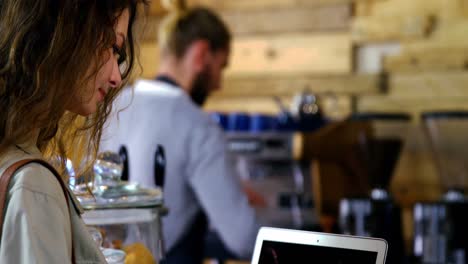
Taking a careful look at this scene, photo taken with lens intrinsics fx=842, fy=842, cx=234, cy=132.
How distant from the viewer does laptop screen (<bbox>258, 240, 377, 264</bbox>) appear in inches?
44.4

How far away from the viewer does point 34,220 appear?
87cm

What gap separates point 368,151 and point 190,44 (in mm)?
1000

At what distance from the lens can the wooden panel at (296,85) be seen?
389 cm

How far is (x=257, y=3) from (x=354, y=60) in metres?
0.58

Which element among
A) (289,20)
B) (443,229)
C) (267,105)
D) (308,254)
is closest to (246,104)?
(267,105)

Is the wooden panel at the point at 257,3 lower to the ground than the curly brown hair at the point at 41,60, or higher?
higher

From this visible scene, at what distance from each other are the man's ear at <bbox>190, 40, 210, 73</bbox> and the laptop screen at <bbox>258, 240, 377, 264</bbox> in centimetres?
160

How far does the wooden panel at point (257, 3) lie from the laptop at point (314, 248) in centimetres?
286

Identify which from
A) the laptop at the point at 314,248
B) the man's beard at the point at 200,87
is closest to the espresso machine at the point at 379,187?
the man's beard at the point at 200,87

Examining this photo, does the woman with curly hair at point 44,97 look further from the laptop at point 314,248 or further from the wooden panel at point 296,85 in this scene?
the wooden panel at point 296,85

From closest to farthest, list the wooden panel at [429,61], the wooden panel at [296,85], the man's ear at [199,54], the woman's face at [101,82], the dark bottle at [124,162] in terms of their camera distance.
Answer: the woman's face at [101,82] < the dark bottle at [124,162] < the man's ear at [199,54] < the wooden panel at [429,61] < the wooden panel at [296,85]

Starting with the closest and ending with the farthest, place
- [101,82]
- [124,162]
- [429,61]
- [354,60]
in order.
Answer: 1. [101,82]
2. [124,162]
3. [429,61]
4. [354,60]

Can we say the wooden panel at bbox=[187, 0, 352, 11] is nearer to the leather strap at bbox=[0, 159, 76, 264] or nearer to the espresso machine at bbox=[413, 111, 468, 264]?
the espresso machine at bbox=[413, 111, 468, 264]

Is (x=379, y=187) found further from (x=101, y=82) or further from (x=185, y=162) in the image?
(x=101, y=82)
